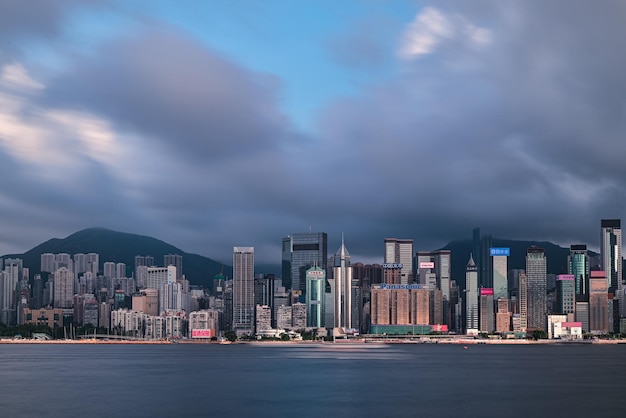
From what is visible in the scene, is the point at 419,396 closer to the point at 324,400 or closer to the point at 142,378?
the point at 324,400

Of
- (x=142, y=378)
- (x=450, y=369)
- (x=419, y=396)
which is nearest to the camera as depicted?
(x=419, y=396)

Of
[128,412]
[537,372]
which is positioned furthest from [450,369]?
[128,412]

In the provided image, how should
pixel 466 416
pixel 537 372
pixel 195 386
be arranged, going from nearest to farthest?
pixel 466 416, pixel 195 386, pixel 537 372

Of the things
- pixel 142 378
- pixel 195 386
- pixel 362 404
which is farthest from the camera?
pixel 142 378

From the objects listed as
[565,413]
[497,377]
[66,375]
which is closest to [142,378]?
[66,375]

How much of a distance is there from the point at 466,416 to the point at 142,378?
55.9 m

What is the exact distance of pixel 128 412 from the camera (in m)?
77.4

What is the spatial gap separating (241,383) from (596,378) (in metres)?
51.2

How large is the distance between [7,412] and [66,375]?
154ft

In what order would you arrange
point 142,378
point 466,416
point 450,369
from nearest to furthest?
1. point 466,416
2. point 142,378
3. point 450,369

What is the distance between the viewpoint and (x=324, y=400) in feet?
291

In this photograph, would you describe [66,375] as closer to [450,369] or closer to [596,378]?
[450,369]

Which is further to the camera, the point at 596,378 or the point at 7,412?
the point at 596,378

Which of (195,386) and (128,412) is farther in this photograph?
(195,386)
